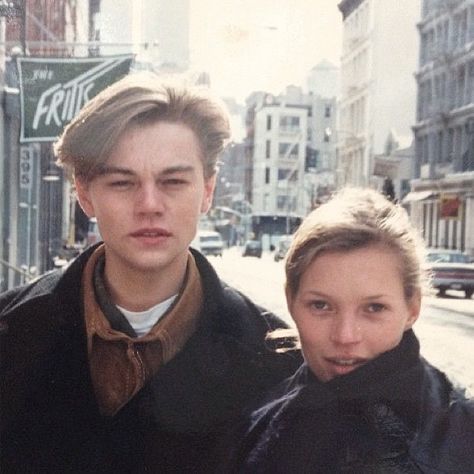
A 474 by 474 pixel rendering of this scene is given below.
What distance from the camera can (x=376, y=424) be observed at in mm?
816

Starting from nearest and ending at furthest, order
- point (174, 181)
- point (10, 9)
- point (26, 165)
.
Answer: point (174, 181) < point (10, 9) < point (26, 165)

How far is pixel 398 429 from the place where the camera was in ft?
2.64

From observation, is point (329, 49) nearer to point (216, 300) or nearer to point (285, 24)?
point (285, 24)

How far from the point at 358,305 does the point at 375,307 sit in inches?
0.7

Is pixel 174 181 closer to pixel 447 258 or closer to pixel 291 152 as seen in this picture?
pixel 291 152

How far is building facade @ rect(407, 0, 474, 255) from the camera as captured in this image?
37.5 inches

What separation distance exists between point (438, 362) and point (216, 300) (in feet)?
0.82

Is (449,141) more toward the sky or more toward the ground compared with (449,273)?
more toward the sky

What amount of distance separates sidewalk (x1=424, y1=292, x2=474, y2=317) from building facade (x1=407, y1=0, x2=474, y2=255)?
0.18 ft

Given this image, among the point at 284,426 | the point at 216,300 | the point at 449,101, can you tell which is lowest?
the point at 284,426

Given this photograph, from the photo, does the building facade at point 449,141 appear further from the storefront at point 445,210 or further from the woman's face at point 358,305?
the woman's face at point 358,305

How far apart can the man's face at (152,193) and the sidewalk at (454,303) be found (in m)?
0.27

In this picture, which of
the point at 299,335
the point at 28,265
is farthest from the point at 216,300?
the point at 28,265

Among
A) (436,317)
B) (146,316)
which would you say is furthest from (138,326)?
(436,317)
